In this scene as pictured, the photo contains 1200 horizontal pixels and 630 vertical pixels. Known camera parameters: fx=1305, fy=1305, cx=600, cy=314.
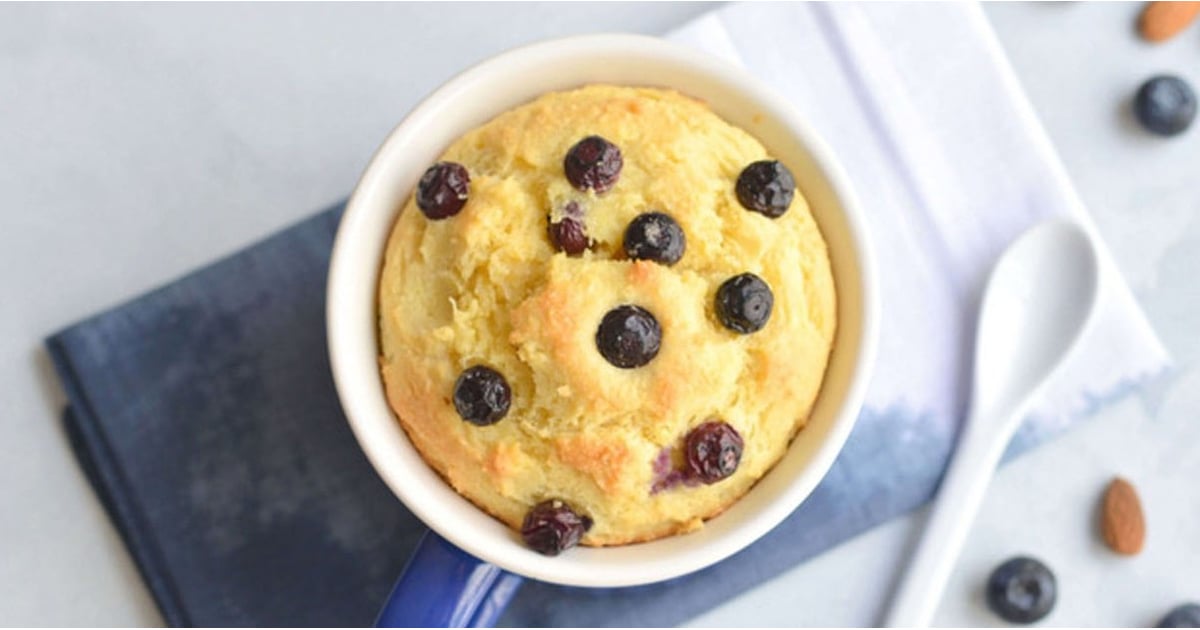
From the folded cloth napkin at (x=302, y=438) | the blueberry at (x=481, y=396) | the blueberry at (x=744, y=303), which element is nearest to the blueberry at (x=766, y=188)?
the blueberry at (x=744, y=303)

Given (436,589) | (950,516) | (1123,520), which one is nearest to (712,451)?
(436,589)

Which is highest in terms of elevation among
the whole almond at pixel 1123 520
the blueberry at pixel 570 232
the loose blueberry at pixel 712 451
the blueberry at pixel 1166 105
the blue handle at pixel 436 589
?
the blueberry at pixel 1166 105

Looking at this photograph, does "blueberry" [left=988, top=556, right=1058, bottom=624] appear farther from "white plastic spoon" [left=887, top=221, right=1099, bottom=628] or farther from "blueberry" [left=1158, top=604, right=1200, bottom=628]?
"blueberry" [left=1158, top=604, right=1200, bottom=628]

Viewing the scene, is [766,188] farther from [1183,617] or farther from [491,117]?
[1183,617]

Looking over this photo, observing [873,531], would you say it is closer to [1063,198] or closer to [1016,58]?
[1063,198]

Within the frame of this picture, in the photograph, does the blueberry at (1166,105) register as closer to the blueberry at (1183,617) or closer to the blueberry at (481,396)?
the blueberry at (1183,617)

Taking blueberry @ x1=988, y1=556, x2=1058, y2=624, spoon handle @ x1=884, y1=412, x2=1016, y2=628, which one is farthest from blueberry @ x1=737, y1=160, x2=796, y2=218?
blueberry @ x1=988, y1=556, x2=1058, y2=624

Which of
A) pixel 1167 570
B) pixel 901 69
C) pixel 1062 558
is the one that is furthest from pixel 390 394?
pixel 1167 570
